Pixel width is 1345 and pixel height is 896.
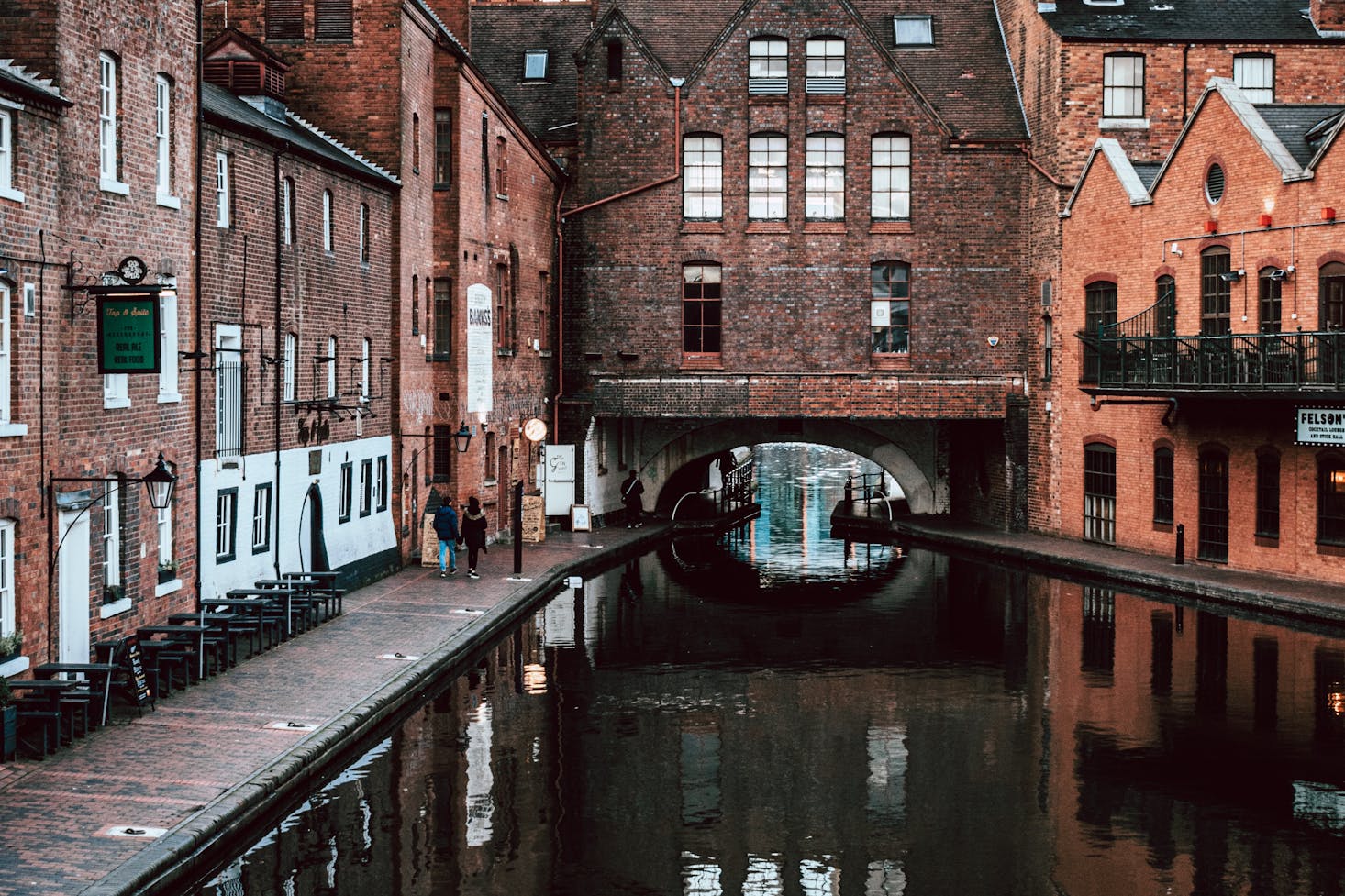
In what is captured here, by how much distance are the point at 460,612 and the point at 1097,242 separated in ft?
60.2

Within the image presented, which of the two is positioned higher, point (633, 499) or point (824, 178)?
point (824, 178)

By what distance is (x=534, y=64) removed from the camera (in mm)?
44969

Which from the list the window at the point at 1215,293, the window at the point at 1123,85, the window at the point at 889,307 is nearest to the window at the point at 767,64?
the window at the point at 889,307

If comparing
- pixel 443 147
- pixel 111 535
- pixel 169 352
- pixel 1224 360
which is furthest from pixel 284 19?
pixel 1224 360

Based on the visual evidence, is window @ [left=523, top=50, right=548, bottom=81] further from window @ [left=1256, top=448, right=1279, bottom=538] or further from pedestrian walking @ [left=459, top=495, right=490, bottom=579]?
window @ [left=1256, top=448, right=1279, bottom=538]

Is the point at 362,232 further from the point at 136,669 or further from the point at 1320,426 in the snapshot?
the point at 1320,426

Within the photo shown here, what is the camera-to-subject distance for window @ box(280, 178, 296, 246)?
81.8 ft

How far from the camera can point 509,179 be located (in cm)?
3647

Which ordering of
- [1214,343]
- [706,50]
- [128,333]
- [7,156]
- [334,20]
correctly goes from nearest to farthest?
[7,156], [128,333], [1214,343], [334,20], [706,50]

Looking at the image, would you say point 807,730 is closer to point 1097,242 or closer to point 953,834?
point 953,834

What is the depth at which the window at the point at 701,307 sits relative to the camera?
40.4 m

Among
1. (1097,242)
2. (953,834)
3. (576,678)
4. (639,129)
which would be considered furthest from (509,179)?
(953,834)

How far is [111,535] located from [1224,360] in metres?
19.0

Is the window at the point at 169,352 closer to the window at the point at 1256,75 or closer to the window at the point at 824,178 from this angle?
the window at the point at 824,178
